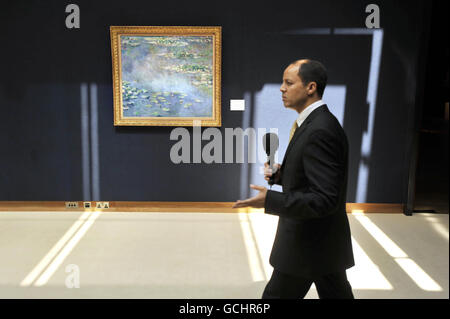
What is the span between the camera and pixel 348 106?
14.5 feet

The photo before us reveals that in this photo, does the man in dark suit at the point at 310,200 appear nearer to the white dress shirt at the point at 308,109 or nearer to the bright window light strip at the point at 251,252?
the white dress shirt at the point at 308,109

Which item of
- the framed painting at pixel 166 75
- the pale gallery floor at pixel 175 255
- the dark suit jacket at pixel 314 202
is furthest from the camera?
the framed painting at pixel 166 75

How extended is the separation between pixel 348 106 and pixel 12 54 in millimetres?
3788

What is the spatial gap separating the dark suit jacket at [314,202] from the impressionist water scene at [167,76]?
285 cm

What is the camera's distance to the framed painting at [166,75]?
13.9ft

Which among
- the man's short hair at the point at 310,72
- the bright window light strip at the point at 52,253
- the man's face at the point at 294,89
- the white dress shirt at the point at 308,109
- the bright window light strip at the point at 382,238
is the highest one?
the man's short hair at the point at 310,72

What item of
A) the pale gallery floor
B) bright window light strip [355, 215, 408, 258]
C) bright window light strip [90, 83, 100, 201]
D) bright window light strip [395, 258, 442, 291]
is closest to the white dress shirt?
the pale gallery floor

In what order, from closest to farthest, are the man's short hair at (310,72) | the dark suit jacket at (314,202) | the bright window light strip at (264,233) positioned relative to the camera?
1. the dark suit jacket at (314,202)
2. the man's short hair at (310,72)
3. the bright window light strip at (264,233)

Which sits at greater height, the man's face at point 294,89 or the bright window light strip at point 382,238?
the man's face at point 294,89

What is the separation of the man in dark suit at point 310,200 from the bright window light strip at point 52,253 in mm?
1943

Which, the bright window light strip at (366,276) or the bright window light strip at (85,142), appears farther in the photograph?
the bright window light strip at (85,142)

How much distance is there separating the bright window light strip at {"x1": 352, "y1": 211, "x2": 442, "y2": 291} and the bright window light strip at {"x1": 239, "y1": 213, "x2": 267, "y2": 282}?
1120 millimetres

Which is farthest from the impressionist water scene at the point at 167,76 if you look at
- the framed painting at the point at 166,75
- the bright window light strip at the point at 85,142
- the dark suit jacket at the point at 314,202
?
the dark suit jacket at the point at 314,202

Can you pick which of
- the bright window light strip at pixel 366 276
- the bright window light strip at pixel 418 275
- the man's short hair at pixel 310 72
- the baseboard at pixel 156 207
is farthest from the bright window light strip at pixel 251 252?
the man's short hair at pixel 310 72
